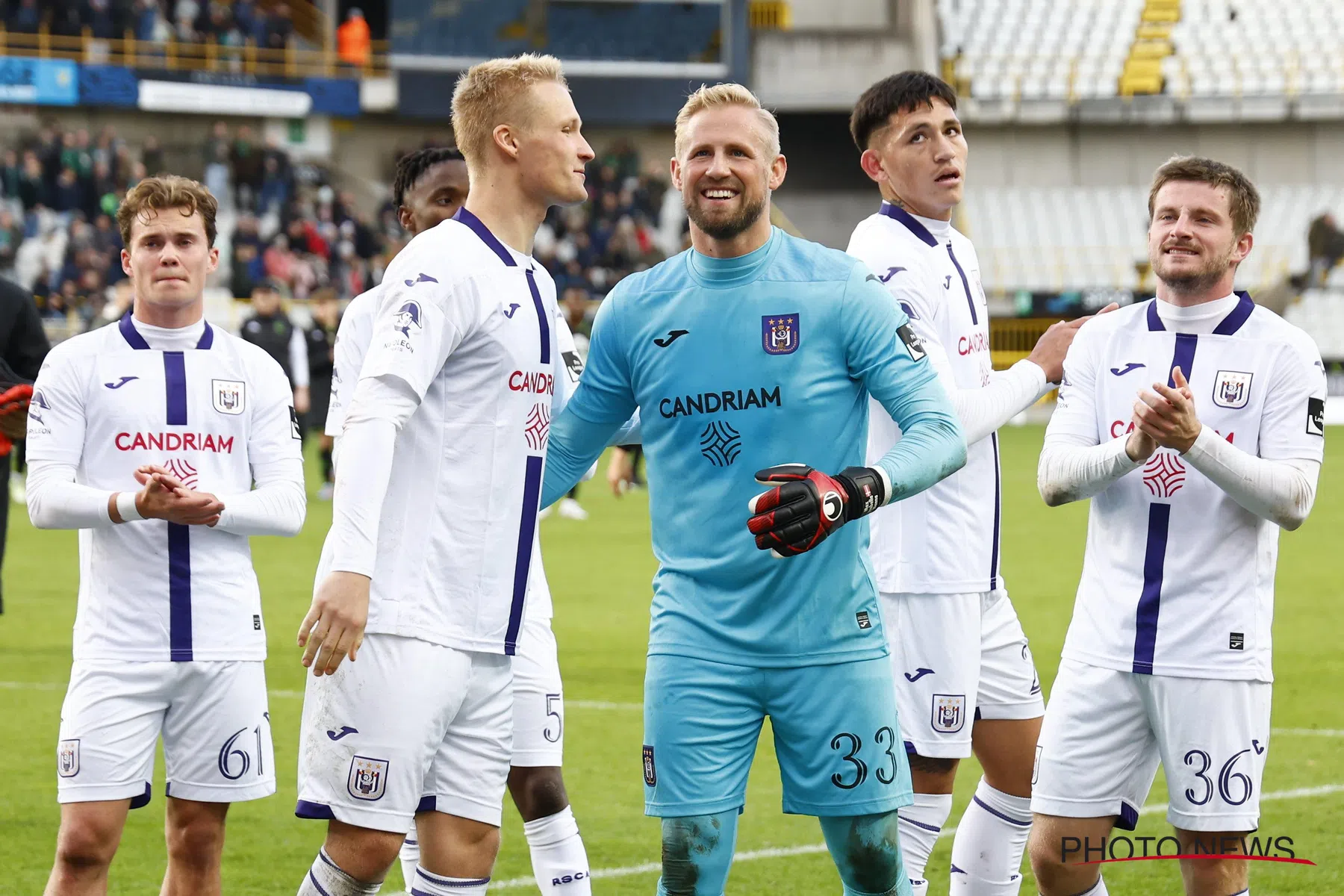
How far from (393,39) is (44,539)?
2112 cm

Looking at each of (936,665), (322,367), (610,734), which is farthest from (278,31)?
(936,665)

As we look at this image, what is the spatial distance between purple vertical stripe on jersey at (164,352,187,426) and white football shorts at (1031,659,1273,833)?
97.7 inches

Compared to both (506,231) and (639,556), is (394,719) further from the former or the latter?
(639,556)

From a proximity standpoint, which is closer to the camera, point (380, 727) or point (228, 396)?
point (380, 727)

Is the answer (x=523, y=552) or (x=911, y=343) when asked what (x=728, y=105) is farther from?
(x=523, y=552)

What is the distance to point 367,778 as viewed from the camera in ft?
13.0

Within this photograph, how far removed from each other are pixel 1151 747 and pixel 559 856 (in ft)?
5.34

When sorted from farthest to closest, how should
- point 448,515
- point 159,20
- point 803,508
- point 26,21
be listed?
point 159,20, point 26,21, point 448,515, point 803,508

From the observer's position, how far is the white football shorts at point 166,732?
459 cm

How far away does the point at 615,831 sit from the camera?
677 cm

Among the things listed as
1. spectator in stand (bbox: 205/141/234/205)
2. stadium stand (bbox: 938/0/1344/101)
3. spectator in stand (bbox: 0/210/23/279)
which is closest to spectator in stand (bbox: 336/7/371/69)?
spectator in stand (bbox: 205/141/234/205)

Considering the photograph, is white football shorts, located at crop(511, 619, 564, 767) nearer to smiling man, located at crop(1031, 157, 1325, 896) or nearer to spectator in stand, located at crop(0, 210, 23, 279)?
smiling man, located at crop(1031, 157, 1325, 896)

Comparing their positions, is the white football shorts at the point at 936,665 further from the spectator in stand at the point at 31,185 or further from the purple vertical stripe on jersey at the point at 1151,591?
the spectator in stand at the point at 31,185

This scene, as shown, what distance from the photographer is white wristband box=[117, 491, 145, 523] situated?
15.1ft
